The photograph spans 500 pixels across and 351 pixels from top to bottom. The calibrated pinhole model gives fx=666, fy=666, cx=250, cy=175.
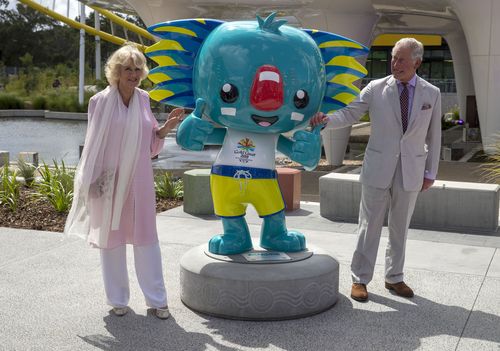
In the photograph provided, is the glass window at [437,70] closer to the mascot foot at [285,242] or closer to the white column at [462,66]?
the white column at [462,66]

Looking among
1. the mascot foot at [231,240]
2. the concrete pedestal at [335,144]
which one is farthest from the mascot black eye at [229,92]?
the concrete pedestal at [335,144]

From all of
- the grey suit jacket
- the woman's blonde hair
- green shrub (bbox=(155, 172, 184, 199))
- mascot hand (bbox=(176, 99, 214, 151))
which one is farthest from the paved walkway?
green shrub (bbox=(155, 172, 184, 199))

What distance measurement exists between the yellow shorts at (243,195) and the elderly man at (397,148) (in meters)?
0.58

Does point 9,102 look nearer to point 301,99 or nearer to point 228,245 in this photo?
point 228,245

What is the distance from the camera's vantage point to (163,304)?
441 centimetres

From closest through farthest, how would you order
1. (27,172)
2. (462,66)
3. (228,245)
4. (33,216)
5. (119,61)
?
(119,61)
(228,245)
(33,216)
(27,172)
(462,66)

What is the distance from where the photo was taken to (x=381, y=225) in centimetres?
486

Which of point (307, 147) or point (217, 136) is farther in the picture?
point (217, 136)

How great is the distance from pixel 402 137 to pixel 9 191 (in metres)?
5.55

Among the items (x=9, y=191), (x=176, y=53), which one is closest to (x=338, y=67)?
(x=176, y=53)

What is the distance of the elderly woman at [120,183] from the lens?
4.25 meters

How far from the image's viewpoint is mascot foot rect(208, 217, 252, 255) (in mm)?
4758

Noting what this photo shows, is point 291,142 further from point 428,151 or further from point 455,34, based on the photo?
point 455,34

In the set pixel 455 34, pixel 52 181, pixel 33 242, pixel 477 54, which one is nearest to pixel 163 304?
pixel 33 242
